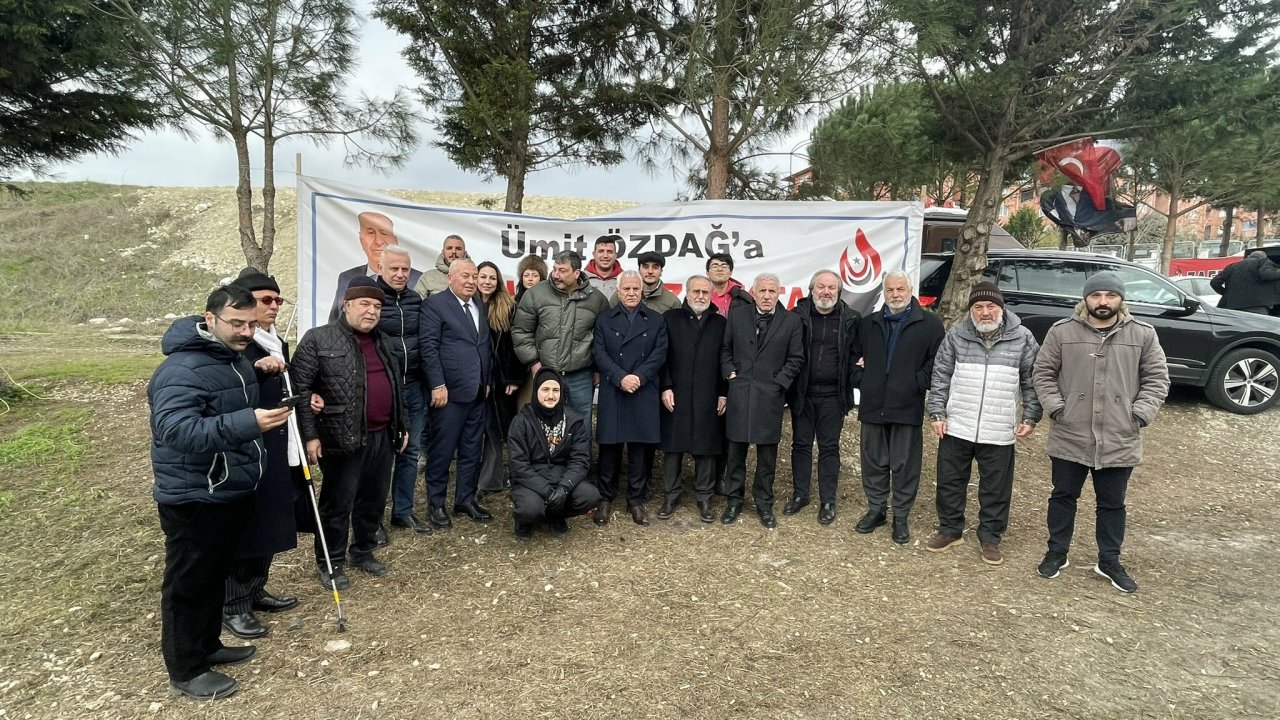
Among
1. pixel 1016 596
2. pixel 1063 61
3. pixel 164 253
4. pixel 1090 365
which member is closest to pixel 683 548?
pixel 1016 596

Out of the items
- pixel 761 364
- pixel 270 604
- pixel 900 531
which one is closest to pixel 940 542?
pixel 900 531

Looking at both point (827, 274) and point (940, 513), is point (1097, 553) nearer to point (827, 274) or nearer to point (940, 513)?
point (940, 513)

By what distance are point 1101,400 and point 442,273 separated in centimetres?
435

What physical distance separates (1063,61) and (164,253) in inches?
1038

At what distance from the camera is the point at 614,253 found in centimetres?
495

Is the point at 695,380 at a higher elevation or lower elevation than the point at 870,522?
higher

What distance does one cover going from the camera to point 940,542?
419 centimetres

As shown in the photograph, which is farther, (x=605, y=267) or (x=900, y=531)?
(x=605, y=267)

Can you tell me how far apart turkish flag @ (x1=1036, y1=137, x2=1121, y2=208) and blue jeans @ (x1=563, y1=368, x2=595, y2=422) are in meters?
6.70

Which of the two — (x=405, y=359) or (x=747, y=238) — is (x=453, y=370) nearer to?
(x=405, y=359)

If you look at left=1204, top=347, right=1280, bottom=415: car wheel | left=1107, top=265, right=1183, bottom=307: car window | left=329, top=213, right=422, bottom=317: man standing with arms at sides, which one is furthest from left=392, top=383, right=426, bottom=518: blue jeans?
left=1204, top=347, right=1280, bottom=415: car wheel

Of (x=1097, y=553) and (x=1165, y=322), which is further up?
(x=1165, y=322)

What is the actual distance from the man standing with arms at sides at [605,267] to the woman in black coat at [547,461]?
0.99 meters

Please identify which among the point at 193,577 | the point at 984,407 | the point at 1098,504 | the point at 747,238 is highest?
the point at 747,238
